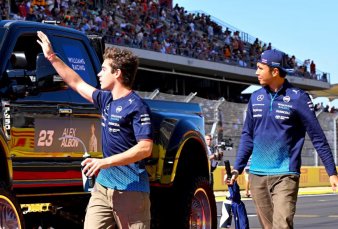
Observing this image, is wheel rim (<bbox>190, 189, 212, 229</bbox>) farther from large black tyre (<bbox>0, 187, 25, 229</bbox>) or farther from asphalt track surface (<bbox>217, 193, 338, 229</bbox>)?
asphalt track surface (<bbox>217, 193, 338, 229</bbox>)

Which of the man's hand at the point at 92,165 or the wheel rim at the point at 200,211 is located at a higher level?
the man's hand at the point at 92,165

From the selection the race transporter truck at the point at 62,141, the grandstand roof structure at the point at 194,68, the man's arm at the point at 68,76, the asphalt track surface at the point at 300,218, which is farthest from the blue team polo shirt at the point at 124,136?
the grandstand roof structure at the point at 194,68

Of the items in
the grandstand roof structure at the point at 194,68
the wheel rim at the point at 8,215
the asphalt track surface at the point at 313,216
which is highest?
the grandstand roof structure at the point at 194,68

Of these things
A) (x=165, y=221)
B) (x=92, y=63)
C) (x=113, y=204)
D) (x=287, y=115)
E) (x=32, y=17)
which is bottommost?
(x=165, y=221)

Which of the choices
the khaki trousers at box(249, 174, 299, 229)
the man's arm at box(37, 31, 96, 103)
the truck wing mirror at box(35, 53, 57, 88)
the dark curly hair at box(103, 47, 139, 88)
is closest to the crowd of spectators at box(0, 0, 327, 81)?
the truck wing mirror at box(35, 53, 57, 88)

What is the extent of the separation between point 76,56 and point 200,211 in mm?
2309

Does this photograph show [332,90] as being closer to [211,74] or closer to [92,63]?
[211,74]

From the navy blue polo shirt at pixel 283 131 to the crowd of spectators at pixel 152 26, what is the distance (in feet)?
65.3

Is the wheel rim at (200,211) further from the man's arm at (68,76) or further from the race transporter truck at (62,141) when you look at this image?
Result: the man's arm at (68,76)

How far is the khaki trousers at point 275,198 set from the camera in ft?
21.0

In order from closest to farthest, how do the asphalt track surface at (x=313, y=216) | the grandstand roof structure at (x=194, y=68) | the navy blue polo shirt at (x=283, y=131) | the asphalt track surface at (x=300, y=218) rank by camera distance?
1. the navy blue polo shirt at (x=283, y=131)
2. the asphalt track surface at (x=300, y=218)
3. the asphalt track surface at (x=313, y=216)
4. the grandstand roof structure at (x=194, y=68)

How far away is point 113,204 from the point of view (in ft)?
16.9

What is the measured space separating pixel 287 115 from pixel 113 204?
206cm

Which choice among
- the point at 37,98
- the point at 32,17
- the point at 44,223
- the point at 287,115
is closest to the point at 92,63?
the point at 37,98
